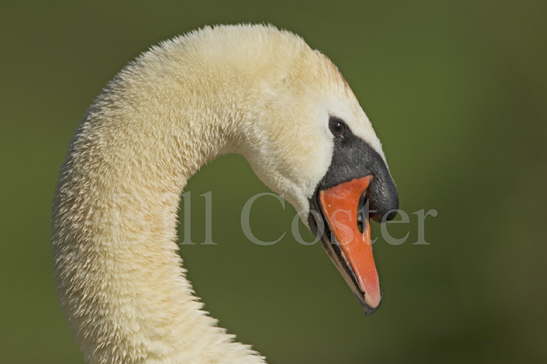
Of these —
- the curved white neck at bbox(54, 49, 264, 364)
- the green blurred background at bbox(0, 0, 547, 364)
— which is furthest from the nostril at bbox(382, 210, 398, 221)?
the green blurred background at bbox(0, 0, 547, 364)

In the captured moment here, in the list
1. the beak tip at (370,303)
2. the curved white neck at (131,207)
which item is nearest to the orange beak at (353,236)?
the beak tip at (370,303)

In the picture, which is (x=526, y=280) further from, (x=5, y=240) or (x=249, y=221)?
(x=5, y=240)

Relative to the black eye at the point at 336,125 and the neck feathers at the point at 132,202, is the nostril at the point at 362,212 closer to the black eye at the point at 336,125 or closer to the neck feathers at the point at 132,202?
the black eye at the point at 336,125

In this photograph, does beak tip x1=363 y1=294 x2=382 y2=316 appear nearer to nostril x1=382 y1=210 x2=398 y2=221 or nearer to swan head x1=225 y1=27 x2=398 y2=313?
swan head x1=225 y1=27 x2=398 y2=313

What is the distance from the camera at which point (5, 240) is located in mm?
5156

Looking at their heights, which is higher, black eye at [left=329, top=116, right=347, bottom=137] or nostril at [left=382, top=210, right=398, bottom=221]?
black eye at [left=329, top=116, right=347, bottom=137]

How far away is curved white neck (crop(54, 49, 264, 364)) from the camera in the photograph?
1.52m

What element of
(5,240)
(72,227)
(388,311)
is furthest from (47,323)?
(72,227)

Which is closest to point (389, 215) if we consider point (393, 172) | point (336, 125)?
point (336, 125)

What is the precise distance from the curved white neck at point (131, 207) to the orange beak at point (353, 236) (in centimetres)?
18

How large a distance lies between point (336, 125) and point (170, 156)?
23 centimetres

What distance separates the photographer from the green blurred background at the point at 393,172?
4.98 m

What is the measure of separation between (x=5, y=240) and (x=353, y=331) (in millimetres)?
1638

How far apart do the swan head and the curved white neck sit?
0.18ft
